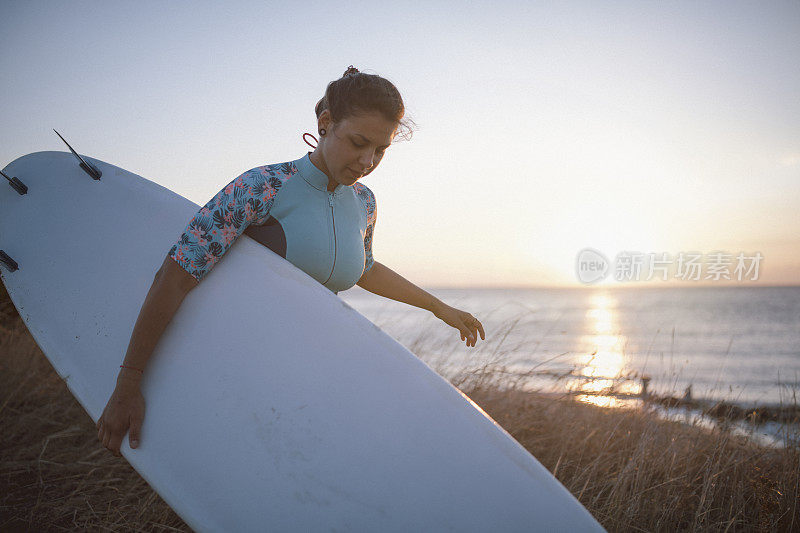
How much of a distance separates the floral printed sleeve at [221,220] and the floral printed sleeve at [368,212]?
0.40 m

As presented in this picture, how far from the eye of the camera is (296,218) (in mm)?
1260

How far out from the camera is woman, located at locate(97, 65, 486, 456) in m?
1.15

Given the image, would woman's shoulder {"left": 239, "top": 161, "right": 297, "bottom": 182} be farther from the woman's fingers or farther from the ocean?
the woman's fingers

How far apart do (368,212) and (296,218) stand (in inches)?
14.2

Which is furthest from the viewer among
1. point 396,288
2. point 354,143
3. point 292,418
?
point 396,288

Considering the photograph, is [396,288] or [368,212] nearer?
[368,212]

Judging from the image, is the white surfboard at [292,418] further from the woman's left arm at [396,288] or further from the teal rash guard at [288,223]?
the woman's left arm at [396,288]

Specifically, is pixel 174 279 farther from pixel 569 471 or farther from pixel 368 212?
pixel 569 471

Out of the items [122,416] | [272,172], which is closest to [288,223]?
[272,172]

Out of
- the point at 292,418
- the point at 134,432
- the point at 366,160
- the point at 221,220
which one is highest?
the point at 366,160

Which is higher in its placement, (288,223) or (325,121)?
(325,121)

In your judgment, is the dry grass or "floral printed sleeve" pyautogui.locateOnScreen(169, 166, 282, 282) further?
the dry grass

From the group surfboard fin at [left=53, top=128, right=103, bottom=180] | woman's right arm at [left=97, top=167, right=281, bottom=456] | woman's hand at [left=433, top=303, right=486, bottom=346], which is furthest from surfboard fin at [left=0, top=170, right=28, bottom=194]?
woman's hand at [left=433, top=303, right=486, bottom=346]

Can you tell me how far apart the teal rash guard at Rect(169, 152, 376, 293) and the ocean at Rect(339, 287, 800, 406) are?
0.15 metres
